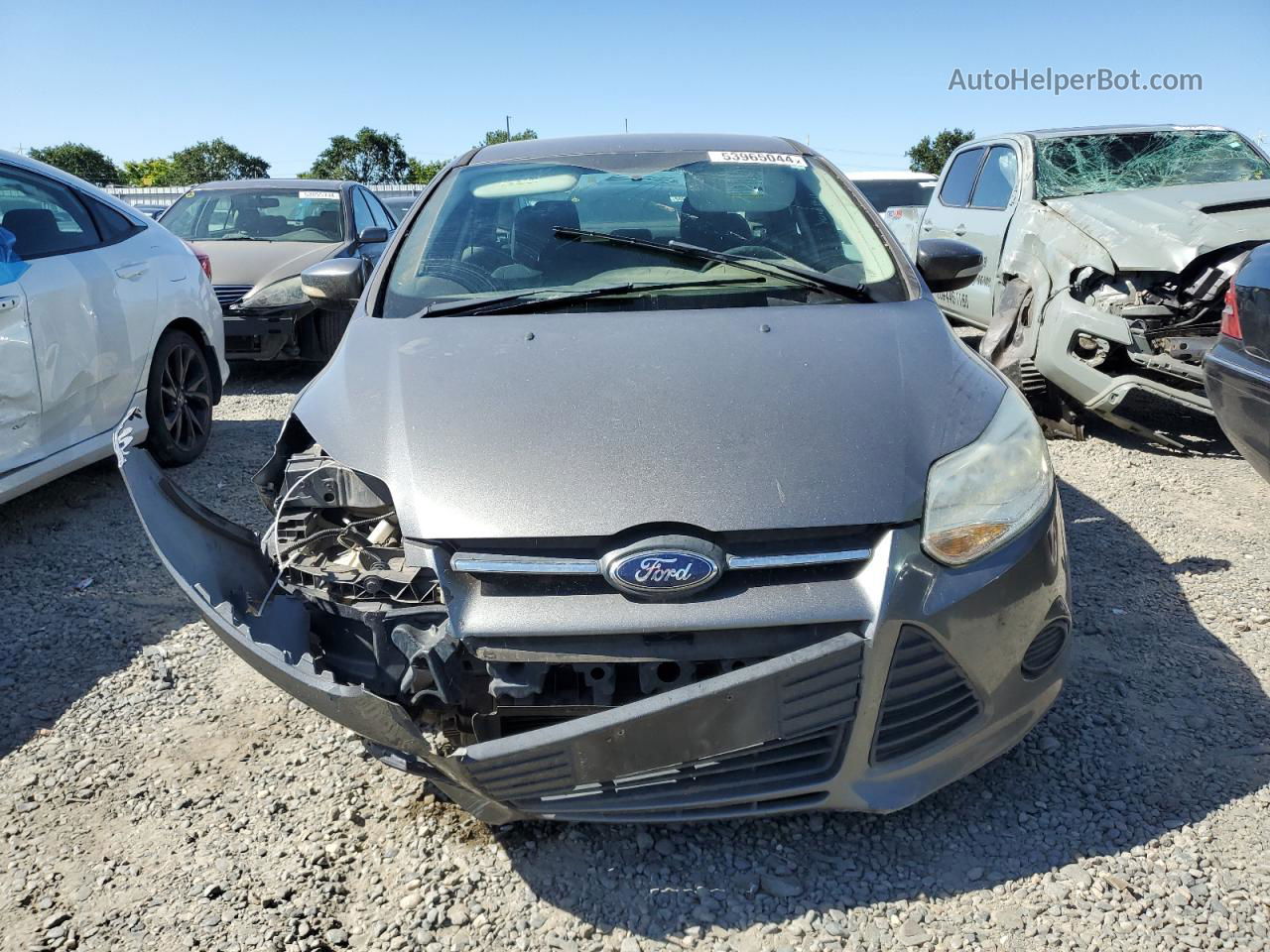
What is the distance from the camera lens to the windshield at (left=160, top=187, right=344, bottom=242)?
8219 mm

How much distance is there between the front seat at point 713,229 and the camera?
318 cm

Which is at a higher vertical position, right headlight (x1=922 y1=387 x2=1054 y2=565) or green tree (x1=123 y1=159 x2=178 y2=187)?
right headlight (x1=922 y1=387 x2=1054 y2=565)

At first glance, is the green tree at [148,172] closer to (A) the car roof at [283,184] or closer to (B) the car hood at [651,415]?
(A) the car roof at [283,184]

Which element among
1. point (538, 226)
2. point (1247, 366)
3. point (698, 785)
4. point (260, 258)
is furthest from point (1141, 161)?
point (260, 258)

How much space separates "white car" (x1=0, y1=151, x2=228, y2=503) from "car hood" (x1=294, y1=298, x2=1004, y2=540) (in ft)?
6.08

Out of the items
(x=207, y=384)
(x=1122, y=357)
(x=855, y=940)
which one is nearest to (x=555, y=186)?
(x=855, y=940)

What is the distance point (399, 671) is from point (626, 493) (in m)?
0.62

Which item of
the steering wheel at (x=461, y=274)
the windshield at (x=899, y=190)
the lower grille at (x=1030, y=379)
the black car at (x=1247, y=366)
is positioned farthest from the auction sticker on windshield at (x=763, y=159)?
the windshield at (x=899, y=190)

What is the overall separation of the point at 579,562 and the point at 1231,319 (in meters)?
3.31

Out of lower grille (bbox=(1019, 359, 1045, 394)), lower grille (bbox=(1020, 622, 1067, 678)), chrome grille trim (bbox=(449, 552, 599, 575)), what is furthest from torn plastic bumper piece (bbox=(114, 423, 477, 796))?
lower grille (bbox=(1019, 359, 1045, 394))

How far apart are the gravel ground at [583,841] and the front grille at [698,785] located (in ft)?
0.86

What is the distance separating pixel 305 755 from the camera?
268cm

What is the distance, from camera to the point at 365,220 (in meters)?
8.78

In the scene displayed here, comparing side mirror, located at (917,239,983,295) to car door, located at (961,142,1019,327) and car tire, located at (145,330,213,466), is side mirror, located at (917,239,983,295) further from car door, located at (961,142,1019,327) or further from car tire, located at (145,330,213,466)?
car tire, located at (145,330,213,466)
